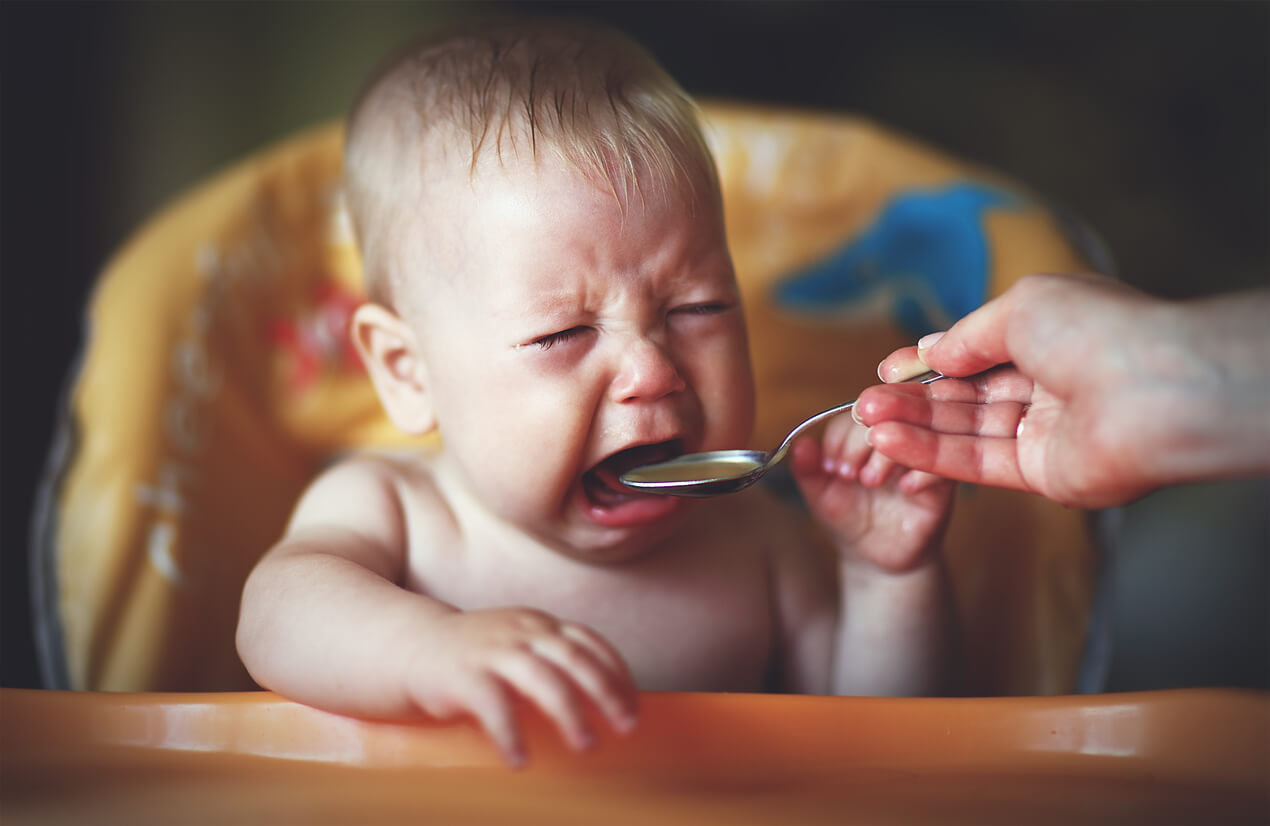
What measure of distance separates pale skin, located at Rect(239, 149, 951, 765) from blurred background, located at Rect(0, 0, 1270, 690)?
2.65ft

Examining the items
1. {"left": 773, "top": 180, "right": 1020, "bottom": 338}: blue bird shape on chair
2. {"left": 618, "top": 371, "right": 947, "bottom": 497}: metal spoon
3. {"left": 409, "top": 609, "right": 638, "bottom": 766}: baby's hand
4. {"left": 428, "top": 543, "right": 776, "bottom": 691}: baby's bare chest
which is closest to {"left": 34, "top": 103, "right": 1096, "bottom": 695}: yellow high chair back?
{"left": 773, "top": 180, "right": 1020, "bottom": 338}: blue bird shape on chair

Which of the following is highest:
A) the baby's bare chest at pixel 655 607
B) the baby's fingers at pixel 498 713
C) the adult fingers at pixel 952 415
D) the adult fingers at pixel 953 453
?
the adult fingers at pixel 952 415

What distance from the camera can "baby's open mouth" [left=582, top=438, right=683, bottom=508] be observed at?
2.40ft

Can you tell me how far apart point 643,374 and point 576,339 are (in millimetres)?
55

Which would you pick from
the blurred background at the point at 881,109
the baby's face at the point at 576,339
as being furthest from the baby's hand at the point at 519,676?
the blurred background at the point at 881,109

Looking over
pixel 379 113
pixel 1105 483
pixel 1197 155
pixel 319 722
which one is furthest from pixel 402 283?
pixel 1197 155

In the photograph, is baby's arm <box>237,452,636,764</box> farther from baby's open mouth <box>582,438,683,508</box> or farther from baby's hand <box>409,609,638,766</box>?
baby's open mouth <box>582,438,683,508</box>

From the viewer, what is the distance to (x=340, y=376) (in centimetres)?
126

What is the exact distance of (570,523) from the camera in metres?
0.75

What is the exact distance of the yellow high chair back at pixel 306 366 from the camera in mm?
897

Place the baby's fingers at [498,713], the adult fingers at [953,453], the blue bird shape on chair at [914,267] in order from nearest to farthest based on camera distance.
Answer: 1. the baby's fingers at [498,713]
2. the adult fingers at [953,453]
3. the blue bird shape on chair at [914,267]

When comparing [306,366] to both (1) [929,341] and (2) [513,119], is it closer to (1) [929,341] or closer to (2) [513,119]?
(2) [513,119]

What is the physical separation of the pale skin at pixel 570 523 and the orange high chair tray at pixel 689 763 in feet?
0.10

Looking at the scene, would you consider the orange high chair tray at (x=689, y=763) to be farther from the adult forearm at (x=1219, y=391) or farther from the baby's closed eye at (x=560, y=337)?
the baby's closed eye at (x=560, y=337)
